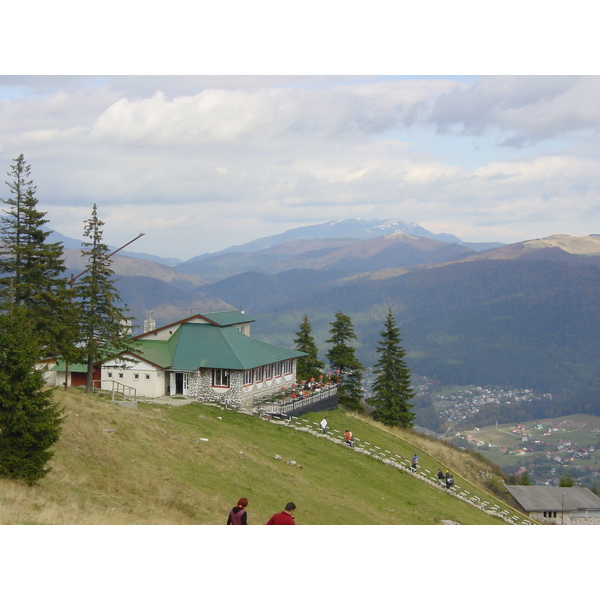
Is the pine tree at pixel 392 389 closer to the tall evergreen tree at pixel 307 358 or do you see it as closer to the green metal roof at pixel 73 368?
the tall evergreen tree at pixel 307 358

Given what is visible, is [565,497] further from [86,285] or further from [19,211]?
[19,211]

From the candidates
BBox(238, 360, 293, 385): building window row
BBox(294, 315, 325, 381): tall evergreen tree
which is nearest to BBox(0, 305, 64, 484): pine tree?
BBox(238, 360, 293, 385): building window row

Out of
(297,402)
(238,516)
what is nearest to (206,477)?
(238,516)

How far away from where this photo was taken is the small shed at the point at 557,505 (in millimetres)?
46031

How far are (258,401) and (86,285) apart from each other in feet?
46.0

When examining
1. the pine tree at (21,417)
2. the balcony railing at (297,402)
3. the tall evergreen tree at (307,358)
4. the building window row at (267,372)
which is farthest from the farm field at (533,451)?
the pine tree at (21,417)

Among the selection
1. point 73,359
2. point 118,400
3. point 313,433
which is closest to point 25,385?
point 73,359

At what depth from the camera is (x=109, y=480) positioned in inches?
752

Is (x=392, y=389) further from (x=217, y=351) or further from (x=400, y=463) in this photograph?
(x=217, y=351)

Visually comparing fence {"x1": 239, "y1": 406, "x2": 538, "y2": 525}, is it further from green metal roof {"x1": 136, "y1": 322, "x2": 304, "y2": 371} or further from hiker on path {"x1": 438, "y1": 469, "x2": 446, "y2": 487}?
green metal roof {"x1": 136, "y1": 322, "x2": 304, "y2": 371}

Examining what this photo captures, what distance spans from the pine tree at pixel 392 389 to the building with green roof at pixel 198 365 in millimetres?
13982

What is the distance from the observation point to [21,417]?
1577 centimetres

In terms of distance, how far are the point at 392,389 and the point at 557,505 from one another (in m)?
16.2

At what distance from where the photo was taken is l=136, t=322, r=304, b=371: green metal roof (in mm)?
39438
